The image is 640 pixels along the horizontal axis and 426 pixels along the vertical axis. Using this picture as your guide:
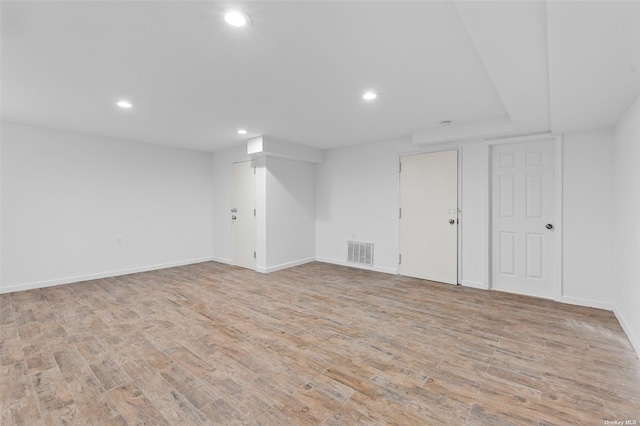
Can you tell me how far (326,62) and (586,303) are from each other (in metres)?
4.07

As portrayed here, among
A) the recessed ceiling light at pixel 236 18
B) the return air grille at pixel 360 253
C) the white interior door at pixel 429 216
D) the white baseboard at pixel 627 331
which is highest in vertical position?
the recessed ceiling light at pixel 236 18

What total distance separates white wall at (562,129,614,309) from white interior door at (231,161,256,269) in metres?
4.66

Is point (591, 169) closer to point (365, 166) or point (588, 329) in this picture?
point (588, 329)

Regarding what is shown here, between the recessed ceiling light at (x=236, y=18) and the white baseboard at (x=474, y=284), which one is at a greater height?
the recessed ceiling light at (x=236, y=18)

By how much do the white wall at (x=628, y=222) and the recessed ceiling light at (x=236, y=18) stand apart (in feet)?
10.4

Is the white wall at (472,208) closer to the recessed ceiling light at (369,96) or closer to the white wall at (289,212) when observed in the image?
the white wall at (289,212)

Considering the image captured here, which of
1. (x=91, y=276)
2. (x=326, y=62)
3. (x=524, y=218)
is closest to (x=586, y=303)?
(x=524, y=218)

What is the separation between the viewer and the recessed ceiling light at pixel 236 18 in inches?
65.9

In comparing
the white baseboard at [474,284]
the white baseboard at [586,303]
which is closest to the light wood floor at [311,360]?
the white baseboard at [586,303]

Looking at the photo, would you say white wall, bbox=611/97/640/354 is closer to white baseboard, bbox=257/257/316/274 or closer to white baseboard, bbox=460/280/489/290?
white baseboard, bbox=460/280/489/290

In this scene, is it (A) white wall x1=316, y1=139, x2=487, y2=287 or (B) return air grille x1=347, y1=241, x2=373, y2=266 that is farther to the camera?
(B) return air grille x1=347, y1=241, x2=373, y2=266

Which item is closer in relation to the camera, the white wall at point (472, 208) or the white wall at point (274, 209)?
the white wall at point (472, 208)

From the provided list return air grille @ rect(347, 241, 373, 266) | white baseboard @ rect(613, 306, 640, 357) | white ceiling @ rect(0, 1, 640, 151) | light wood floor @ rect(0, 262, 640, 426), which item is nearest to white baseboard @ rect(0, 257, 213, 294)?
light wood floor @ rect(0, 262, 640, 426)

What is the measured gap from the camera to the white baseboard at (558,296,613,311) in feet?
11.1
